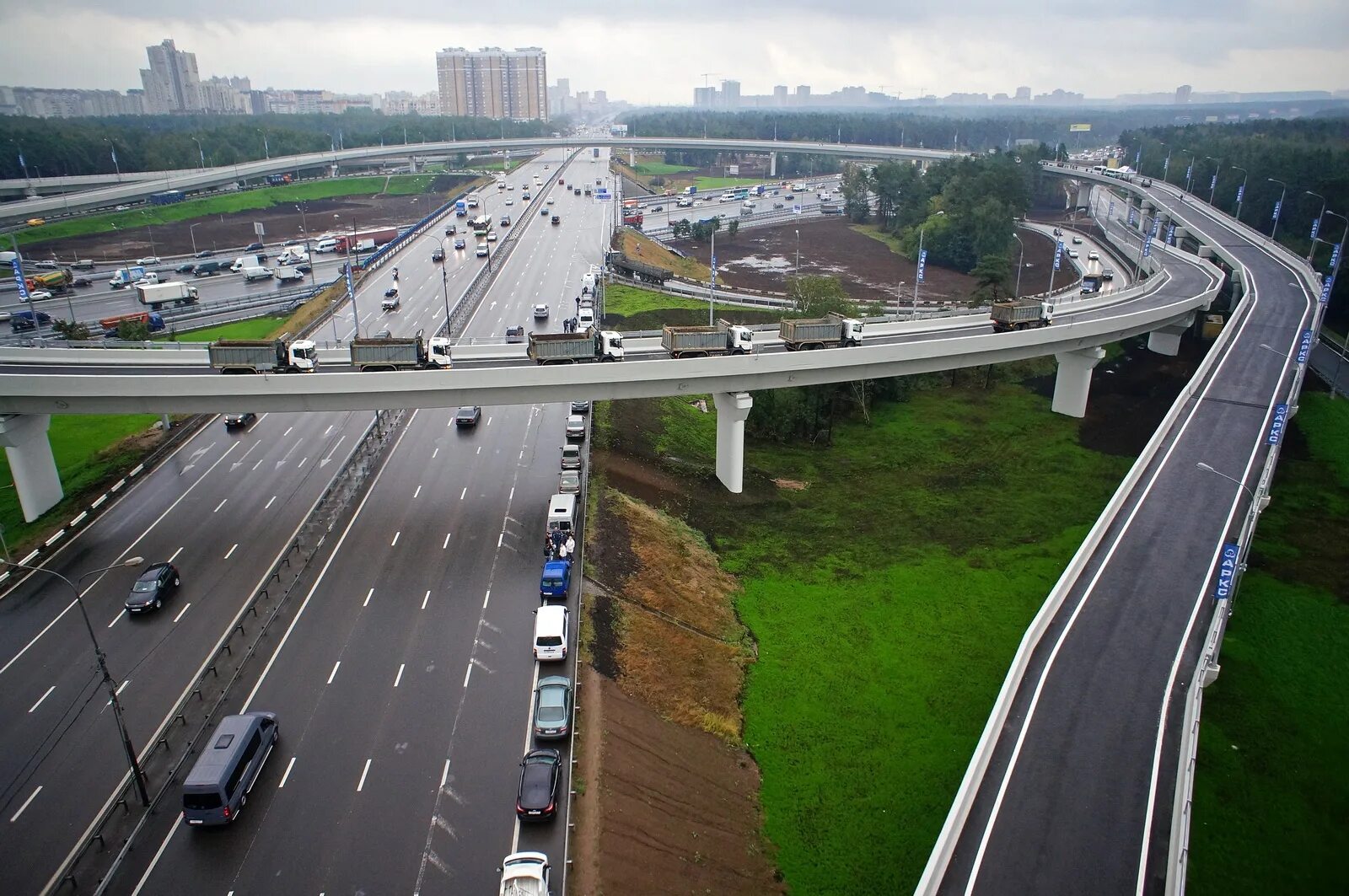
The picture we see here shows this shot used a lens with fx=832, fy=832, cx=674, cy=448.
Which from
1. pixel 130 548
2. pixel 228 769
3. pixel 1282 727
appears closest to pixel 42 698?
pixel 228 769

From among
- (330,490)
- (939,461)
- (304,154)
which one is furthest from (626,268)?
(304,154)

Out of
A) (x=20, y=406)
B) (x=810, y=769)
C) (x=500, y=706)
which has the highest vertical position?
(x=20, y=406)

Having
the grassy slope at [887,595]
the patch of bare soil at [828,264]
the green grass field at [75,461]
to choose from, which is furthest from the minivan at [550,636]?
the patch of bare soil at [828,264]

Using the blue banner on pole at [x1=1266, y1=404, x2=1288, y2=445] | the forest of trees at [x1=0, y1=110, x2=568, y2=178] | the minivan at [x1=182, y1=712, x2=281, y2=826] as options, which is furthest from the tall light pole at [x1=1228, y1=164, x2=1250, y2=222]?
the forest of trees at [x1=0, y1=110, x2=568, y2=178]

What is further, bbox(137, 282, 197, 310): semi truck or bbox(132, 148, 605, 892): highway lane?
bbox(137, 282, 197, 310): semi truck

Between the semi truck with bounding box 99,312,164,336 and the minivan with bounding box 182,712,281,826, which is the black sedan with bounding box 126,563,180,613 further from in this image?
the semi truck with bounding box 99,312,164,336

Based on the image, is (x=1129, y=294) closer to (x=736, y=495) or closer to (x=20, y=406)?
(x=736, y=495)
